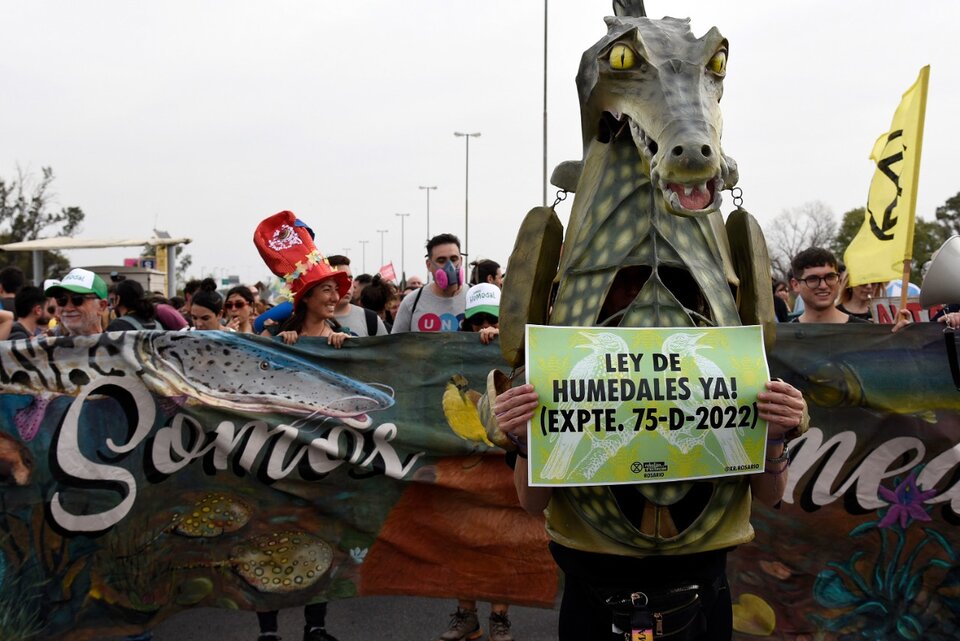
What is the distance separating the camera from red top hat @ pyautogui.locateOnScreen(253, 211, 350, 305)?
4.52 meters

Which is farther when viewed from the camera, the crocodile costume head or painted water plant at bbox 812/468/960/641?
painted water plant at bbox 812/468/960/641

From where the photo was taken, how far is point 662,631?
1890 millimetres

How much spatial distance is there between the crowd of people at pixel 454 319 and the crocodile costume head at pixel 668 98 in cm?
54

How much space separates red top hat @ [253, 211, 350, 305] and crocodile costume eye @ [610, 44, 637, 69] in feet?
9.62

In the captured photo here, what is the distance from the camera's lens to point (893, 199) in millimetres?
3896

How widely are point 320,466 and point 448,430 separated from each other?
2.26 ft

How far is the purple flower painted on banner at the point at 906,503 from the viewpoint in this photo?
3791 millimetres

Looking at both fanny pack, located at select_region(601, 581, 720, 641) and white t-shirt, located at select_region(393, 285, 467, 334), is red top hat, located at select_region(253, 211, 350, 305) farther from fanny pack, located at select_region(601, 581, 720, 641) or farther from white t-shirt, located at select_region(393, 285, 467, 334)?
fanny pack, located at select_region(601, 581, 720, 641)

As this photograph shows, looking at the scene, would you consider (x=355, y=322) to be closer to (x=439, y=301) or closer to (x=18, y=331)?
(x=439, y=301)

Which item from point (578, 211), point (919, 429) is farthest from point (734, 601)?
point (578, 211)

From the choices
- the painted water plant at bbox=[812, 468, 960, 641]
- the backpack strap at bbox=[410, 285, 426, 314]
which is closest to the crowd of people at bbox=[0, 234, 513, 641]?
the backpack strap at bbox=[410, 285, 426, 314]

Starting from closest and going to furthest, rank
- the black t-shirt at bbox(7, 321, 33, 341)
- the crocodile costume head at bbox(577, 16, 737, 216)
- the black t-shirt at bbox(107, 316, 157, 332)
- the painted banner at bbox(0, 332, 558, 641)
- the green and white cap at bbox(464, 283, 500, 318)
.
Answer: the crocodile costume head at bbox(577, 16, 737, 216) < the painted banner at bbox(0, 332, 558, 641) < the green and white cap at bbox(464, 283, 500, 318) < the black t-shirt at bbox(107, 316, 157, 332) < the black t-shirt at bbox(7, 321, 33, 341)

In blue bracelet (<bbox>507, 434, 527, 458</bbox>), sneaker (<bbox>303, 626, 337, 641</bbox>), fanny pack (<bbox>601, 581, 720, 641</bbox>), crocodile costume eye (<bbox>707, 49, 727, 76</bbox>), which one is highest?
crocodile costume eye (<bbox>707, 49, 727, 76</bbox>)

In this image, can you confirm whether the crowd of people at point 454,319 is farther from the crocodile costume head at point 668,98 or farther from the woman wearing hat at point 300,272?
the crocodile costume head at point 668,98
